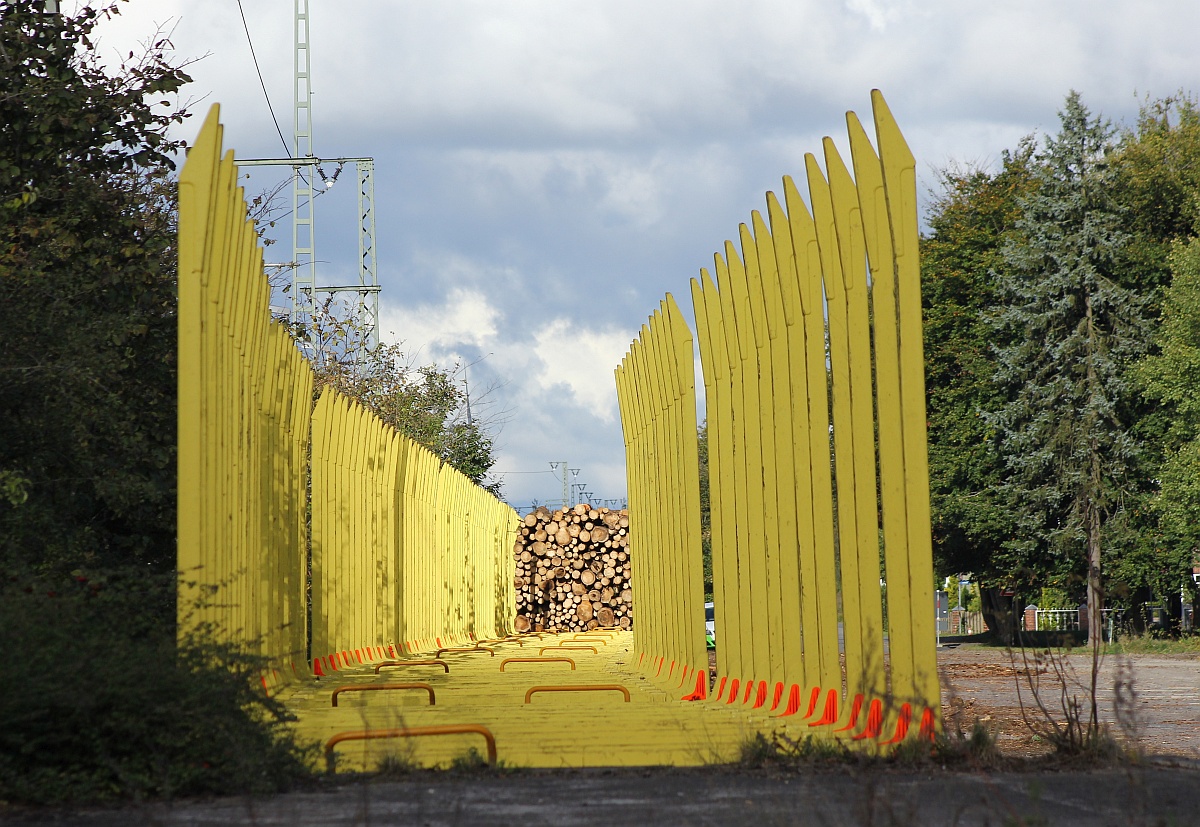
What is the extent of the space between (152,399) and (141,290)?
0.80 meters

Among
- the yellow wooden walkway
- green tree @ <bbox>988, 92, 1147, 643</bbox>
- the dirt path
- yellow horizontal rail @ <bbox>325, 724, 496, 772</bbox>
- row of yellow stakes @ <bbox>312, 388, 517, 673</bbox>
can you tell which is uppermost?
green tree @ <bbox>988, 92, 1147, 643</bbox>

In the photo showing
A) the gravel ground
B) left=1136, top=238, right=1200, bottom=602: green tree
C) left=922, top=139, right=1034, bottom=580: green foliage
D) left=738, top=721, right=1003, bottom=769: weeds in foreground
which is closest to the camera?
the gravel ground

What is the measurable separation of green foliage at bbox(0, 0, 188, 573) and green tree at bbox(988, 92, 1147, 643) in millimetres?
21289

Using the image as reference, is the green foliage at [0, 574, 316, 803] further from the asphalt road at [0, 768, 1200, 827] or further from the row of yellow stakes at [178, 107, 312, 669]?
the row of yellow stakes at [178, 107, 312, 669]

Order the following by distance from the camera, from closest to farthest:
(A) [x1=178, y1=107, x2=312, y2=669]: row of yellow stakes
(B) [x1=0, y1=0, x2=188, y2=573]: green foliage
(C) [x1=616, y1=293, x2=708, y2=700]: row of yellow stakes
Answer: (A) [x1=178, y1=107, x2=312, y2=669]: row of yellow stakes < (B) [x1=0, y1=0, x2=188, y2=573]: green foliage < (C) [x1=616, y1=293, x2=708, y2=700]: row of yellow stakes

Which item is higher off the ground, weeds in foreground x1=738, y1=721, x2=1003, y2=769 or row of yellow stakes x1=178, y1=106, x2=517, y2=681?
row of yellow stakes x1=178, y1=106, x2=517, y2=681

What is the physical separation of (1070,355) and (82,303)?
22926 millimetres

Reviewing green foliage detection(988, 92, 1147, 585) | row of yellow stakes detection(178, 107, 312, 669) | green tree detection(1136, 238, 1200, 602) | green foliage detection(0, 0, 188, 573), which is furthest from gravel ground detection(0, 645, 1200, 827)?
green foliage detection(988, 92, 1147, 585)

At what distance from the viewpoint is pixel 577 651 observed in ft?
60.5

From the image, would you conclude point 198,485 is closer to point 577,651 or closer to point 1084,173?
point 577,651

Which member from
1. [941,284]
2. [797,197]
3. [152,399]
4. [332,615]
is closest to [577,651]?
[332,615]

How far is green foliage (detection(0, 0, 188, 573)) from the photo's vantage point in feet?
29.0

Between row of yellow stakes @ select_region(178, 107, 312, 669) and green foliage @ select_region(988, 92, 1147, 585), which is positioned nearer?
row of yellow stakes @ select_region(178, 107, 312, 669)

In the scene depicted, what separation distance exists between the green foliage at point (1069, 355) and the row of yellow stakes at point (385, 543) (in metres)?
11.8
